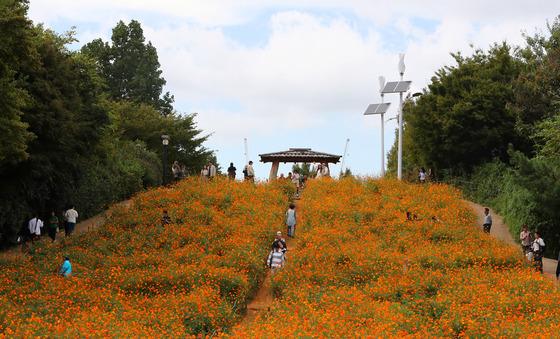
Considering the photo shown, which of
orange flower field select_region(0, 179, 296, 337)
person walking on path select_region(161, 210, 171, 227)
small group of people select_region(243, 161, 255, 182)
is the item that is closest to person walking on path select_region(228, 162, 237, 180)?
small group of people select_region(243, 161, 255, 182)

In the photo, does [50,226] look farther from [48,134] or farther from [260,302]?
[260,302]

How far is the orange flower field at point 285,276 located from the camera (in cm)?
1731

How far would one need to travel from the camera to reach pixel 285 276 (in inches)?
884

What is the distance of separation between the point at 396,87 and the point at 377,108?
3213 mm

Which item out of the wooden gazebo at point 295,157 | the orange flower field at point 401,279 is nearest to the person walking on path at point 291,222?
the orange flower field at point 401,279

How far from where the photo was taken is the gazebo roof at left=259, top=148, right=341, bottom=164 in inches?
1747

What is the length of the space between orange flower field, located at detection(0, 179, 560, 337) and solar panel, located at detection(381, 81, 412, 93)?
717cm

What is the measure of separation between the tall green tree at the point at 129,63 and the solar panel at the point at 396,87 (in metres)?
32.7

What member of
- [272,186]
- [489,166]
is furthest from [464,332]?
[489,166]

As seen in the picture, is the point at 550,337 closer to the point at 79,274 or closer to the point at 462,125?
the point at 79,274

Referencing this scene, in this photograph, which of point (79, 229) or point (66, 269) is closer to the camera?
point (66, 269)

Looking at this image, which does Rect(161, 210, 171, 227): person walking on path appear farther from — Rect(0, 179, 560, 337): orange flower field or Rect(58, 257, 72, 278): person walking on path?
Rect(58, 257, 72, 278): person walking on path

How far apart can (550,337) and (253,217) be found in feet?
54.9

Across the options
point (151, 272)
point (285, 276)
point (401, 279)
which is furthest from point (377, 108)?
point (151, 272)
